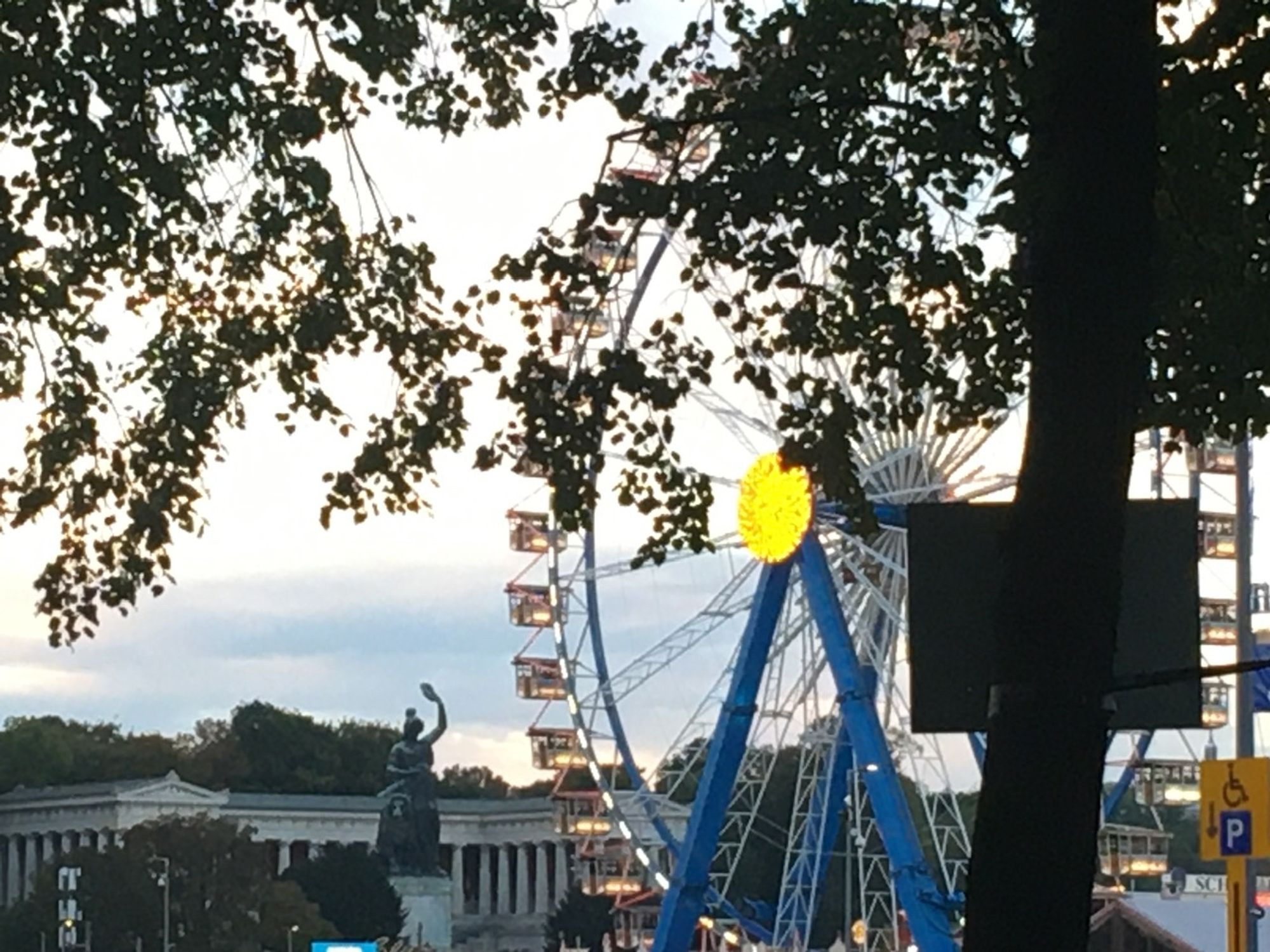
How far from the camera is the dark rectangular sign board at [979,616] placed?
406 inches

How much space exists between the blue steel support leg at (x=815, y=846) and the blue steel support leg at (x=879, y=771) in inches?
76.2

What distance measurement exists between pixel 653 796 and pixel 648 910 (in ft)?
31.2

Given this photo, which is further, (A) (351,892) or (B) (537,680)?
(A) (351,892)

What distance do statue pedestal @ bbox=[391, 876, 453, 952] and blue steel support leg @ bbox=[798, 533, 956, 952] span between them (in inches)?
1888

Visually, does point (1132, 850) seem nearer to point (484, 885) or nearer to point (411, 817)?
point (411, 817)

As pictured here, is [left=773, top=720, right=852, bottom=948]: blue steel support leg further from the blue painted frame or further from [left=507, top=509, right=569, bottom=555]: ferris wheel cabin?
[left=507, top=509, right=569, bottom=555]: ferris wheel cabin

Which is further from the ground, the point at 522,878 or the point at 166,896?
the point at 166,896

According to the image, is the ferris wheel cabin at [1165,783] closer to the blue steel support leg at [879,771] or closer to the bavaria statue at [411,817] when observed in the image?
the blue steel support leg at [879,771]

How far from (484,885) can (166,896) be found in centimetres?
3823

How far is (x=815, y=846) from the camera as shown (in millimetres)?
41188

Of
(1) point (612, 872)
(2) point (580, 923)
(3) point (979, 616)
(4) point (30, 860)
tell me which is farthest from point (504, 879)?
(3) point (979, 616)

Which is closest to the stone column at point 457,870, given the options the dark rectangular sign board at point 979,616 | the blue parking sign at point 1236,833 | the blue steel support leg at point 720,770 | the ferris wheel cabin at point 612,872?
the ferris wheel cabin at point 612,872

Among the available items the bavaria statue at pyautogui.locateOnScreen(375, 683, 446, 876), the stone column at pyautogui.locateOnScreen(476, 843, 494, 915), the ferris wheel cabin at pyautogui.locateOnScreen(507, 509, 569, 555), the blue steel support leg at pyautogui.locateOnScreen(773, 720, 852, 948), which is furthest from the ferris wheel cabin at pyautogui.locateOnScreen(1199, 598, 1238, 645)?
the stone column at pyautogui.locateOnScreen(476, 843, 494, 915)

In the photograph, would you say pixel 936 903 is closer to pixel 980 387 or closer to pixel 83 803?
pixel 980 387
